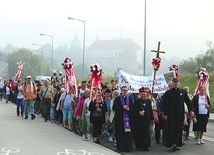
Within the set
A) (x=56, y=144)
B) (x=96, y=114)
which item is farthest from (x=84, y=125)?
(x=56, y=144)

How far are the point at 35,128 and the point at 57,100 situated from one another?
2.17 m

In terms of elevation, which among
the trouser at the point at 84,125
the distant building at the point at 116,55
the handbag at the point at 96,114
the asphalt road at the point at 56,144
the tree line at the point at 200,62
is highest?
the distant building at the point at 116,55

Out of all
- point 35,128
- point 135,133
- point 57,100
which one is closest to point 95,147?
point 135,133

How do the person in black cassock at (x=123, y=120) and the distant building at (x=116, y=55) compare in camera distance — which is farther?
the distant building at (x=116, y=55)

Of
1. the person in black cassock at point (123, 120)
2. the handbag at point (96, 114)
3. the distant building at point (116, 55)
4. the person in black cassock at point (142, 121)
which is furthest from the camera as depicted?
the distant building at point (116, 55)

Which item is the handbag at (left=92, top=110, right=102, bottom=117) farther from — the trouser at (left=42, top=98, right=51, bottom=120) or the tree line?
the tree line

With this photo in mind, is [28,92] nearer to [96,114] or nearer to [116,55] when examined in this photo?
[96,114]

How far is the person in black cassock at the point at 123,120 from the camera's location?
36.7 feet

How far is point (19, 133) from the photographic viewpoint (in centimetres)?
1369

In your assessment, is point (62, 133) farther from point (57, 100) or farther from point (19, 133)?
point (57, 100)

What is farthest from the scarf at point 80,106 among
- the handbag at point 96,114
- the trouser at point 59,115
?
the trouser at point 59,115

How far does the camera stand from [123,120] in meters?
11.3

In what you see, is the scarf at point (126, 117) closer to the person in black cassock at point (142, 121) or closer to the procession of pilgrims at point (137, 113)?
the procession of pilgrims at point (137, 113)

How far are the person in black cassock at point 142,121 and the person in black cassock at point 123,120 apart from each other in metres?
0.22
